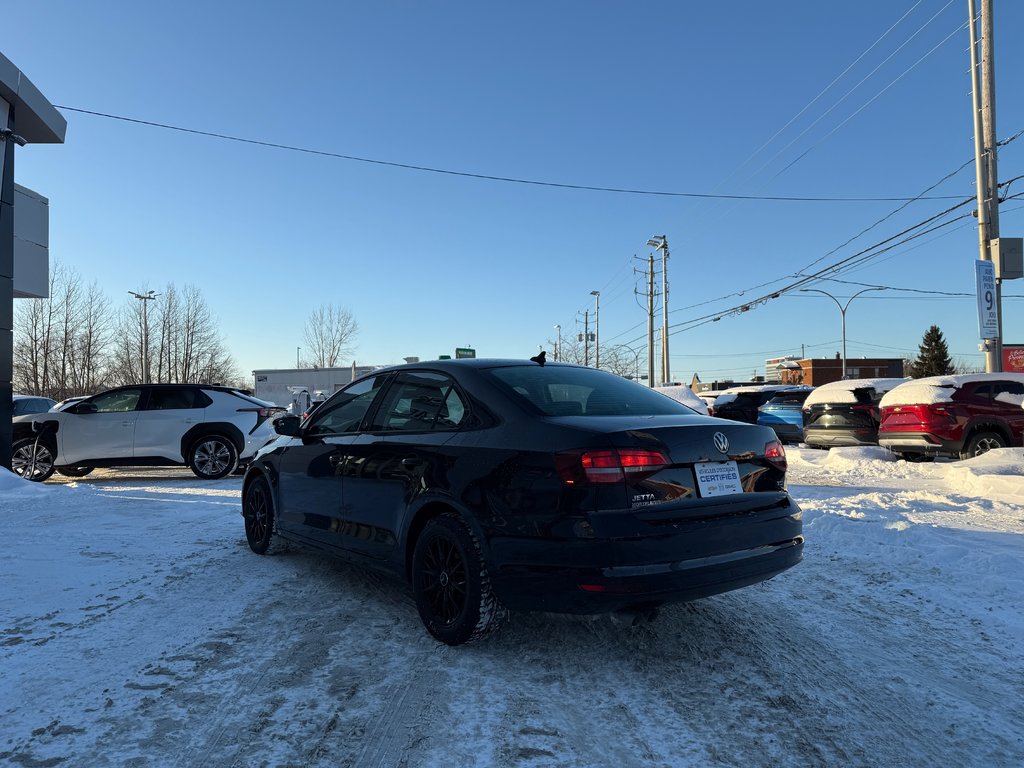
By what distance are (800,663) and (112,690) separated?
3.15 metres

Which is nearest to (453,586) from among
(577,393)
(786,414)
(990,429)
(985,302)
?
(577,393)

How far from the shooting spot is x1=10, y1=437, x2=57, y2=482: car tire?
10789 millimetres

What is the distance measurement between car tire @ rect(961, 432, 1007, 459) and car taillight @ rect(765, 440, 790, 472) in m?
9.84

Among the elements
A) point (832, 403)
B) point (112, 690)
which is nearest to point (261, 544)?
point (112, 690)

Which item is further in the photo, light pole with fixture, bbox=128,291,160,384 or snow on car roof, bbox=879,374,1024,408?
light pole with fixture, bbox=128,291,160,384

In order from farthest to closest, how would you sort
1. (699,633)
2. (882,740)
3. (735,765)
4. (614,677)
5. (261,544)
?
1. (261,544)
2. (699,633)
3. (614,677)
4. (882,740)
5. (735,765)

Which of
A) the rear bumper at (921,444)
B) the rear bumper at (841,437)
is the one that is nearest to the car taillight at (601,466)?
the rear bumper at (921,444)

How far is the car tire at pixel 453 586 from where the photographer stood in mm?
3203

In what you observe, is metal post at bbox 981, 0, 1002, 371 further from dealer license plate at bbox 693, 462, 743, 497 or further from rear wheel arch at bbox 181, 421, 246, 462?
rear wheel arch at bbox 181, 421, 246, 462

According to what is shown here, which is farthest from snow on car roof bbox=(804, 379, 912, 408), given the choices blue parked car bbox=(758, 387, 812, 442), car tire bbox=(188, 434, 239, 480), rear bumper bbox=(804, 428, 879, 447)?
car tire bbox=(188, 434, 239, 480)

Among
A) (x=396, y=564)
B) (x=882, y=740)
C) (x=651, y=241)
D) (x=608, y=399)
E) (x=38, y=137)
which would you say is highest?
(x=651, y=241)

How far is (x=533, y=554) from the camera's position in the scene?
297cm

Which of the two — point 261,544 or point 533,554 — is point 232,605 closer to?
point 261,544

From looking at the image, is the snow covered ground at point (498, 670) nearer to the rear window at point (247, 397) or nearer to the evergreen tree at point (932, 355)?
the rear window at point (247, 397)
